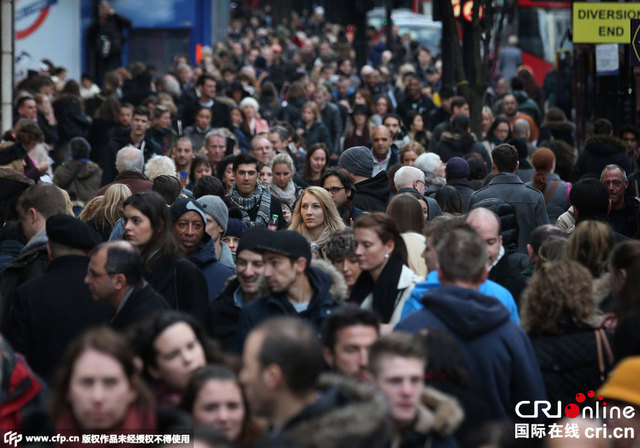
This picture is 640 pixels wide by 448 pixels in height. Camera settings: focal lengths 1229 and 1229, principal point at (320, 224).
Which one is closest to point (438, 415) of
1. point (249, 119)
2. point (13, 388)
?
point (13, 388)

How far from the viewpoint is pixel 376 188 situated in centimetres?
1095

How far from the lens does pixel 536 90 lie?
2192 centimetres

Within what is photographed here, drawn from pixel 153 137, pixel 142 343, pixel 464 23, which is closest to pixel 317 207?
pixel 142 343

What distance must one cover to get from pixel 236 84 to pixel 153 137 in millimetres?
5835

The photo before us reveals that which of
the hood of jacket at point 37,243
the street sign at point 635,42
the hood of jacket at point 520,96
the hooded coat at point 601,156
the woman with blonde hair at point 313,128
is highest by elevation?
the street sign at point 635,42

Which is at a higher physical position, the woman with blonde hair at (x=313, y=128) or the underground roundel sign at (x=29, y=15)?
the underground roundel sign at (x=29, y=15)

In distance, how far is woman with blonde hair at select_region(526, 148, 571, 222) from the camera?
11.6 meters

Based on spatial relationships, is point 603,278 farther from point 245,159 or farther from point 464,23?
point 464,23

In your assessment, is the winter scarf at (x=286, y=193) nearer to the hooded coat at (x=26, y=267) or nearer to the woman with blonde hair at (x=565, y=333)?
the hooded coat at (x=26, y=267)

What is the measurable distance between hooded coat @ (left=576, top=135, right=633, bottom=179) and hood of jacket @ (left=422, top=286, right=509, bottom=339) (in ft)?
24.3

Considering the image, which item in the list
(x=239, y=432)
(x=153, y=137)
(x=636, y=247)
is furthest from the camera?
(x=153, y=137)

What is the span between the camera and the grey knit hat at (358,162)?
11.2 meters

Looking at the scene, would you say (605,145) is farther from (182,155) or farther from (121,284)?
(121,284)

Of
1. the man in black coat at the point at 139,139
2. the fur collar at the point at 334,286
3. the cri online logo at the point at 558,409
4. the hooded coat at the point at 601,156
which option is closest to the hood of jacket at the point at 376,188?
the hooded coat at the point at 601,156
